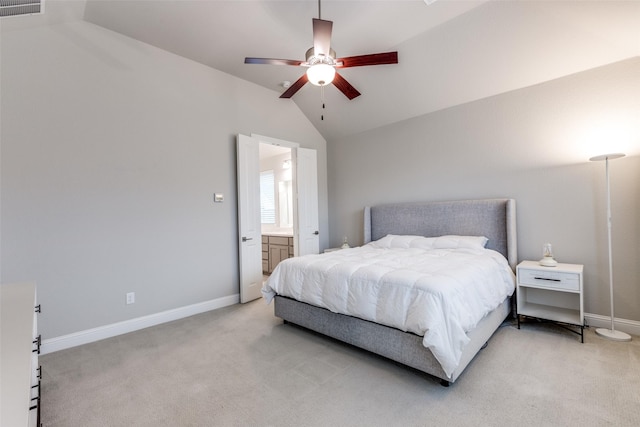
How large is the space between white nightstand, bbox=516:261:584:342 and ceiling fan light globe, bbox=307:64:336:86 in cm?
266

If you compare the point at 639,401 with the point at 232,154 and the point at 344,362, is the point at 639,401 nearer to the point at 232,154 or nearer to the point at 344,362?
the point at 344,362

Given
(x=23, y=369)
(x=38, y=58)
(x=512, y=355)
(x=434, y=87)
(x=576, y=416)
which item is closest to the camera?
(x=23, y=369)

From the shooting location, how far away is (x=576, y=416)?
169 cm

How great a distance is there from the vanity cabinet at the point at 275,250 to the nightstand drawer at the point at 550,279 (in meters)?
3.58

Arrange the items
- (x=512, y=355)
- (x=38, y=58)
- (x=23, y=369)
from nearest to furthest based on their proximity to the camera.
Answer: (x=23, y=369) → (x=512, y=355) → (x=38, y=58)

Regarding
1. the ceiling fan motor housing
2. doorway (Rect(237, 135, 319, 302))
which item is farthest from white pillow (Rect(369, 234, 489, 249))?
the ceiling fan motor housing

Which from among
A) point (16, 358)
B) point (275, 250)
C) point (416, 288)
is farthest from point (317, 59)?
point (275, 250)

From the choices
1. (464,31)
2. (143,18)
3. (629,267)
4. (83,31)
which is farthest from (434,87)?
(83,31)

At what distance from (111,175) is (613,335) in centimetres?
519

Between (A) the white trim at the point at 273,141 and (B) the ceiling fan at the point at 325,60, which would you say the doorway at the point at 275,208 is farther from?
(B) the ceiling fan at the point at 325,60

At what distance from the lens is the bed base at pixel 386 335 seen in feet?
6.67

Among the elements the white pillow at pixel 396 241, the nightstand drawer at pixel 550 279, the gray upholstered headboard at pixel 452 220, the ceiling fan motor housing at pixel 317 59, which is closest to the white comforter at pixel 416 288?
the nightstand drawer at pixel 550 279

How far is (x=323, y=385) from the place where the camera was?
2.06m

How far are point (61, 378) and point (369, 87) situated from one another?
4.51 meters
